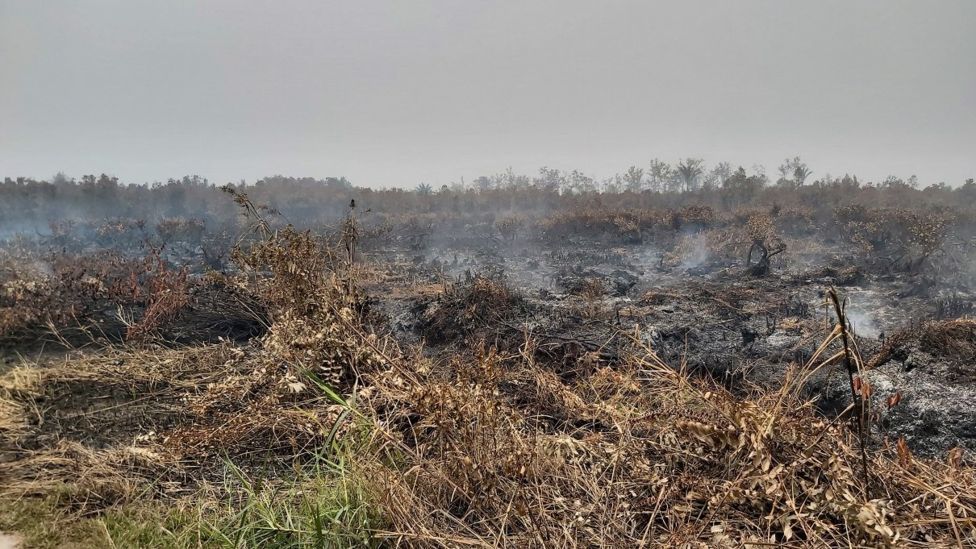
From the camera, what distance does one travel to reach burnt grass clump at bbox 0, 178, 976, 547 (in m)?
2.37

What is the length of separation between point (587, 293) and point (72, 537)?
8.28 meters

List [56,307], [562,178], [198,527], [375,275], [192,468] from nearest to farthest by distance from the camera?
[198,527] < [192,468] < [56,307] < [375,275] < [562,178]

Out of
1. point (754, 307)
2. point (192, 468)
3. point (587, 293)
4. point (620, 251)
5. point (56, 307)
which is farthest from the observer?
point (620, 251)

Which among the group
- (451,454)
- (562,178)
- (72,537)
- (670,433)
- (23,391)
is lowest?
(72,537)

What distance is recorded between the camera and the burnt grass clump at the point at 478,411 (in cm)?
237

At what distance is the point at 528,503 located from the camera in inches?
103

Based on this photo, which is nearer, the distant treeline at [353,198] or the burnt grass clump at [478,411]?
the burnt grass clump at [478,411]

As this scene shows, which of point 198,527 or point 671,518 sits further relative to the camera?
point 198,527

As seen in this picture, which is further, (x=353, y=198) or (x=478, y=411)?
(x=353, y=198)

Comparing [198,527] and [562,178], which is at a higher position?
[562,178]

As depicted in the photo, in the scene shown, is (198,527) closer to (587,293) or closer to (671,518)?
(671,518)

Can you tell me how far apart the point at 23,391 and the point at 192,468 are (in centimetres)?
265

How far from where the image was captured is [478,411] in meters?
3.07

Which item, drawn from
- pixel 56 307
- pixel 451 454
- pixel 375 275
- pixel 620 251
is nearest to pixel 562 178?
pixel 620 251
